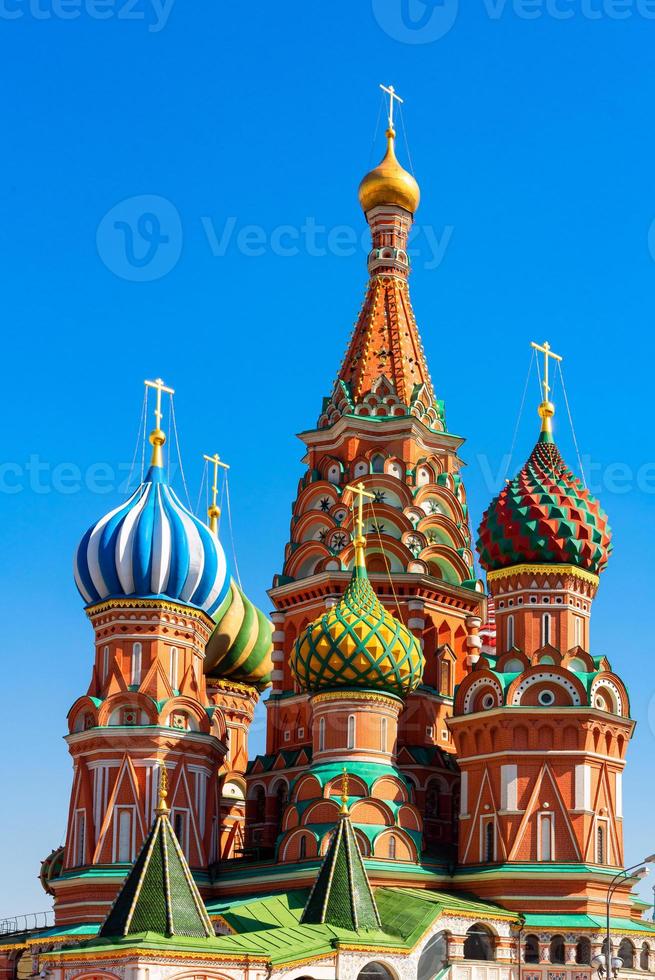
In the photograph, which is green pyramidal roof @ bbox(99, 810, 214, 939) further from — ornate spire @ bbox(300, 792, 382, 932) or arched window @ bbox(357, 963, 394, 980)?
arched window @ bbox(357, 963, 394, 980)

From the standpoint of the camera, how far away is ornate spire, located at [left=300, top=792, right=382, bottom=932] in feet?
101

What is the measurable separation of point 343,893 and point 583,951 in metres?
5.74

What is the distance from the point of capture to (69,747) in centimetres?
3812

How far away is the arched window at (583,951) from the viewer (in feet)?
112

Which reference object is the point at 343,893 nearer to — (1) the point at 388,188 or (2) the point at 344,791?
(2) the point at 344,791

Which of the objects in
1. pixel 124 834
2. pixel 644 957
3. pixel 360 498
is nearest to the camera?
pixel 644 957

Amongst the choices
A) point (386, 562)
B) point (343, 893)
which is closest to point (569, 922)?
point (343, 893)

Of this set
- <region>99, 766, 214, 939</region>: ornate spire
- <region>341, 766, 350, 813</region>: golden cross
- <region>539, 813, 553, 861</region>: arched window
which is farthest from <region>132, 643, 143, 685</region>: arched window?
<region>99, 766, 214, 939</region>: ornate spire

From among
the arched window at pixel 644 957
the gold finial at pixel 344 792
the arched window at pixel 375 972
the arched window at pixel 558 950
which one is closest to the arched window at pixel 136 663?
the gold finial at pixel 344 792

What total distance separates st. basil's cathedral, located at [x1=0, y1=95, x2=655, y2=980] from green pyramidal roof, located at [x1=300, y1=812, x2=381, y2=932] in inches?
1.9

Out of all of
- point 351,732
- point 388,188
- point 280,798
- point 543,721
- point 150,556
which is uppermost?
point 388,188

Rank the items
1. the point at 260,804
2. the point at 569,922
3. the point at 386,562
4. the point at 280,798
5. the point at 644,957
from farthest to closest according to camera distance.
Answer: the point at 386,562 < the point at 260,804 < the point at 280,798 < the point at 644,957 < the point at 569,922

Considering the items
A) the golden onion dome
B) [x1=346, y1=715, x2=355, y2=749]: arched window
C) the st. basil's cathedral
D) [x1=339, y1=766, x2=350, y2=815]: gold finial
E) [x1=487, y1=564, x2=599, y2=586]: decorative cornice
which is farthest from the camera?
the golden onion dome

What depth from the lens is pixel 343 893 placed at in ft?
102
